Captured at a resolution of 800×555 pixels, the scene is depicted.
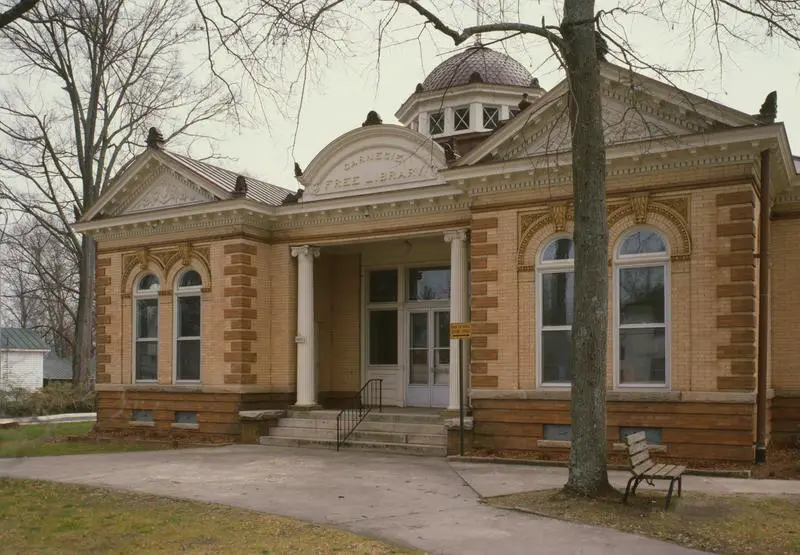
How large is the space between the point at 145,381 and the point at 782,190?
48.8ft

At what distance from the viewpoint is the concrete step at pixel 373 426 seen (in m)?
16.3

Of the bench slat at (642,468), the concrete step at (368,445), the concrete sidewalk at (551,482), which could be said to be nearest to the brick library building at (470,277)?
the concrete step at (368,445)

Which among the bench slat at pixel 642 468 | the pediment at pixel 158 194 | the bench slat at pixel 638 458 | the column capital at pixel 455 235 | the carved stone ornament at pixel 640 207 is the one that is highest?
the pediment at pixel 158 194

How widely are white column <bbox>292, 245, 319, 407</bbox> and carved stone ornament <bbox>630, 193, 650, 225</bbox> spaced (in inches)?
301

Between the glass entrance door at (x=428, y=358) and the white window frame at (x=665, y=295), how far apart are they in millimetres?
5667

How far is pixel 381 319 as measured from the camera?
2058 centimetres

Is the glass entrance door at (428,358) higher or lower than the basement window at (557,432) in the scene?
higher

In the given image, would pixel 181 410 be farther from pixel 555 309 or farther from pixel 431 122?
pixel 431 122

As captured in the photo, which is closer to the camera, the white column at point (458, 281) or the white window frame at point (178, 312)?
the white column at point (458, 281)

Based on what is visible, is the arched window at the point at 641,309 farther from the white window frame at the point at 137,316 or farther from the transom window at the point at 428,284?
the white window frame at the point at 137,316

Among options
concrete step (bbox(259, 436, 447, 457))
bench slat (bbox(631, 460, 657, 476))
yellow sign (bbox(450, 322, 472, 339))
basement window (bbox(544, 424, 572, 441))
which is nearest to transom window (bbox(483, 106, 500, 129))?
yellow sign (bbox(450, 322, 472, 339))

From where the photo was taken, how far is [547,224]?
15031 millimetres

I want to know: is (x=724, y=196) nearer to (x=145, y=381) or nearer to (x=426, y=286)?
(x=426, y=286)

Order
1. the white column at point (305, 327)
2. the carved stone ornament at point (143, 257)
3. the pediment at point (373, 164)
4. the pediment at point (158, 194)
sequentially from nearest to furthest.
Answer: the pediment at point (373, 164) → the white column at point (305, 327) → the pediment at point (158, 194) → the carved stone ornament at point (143, 257)
